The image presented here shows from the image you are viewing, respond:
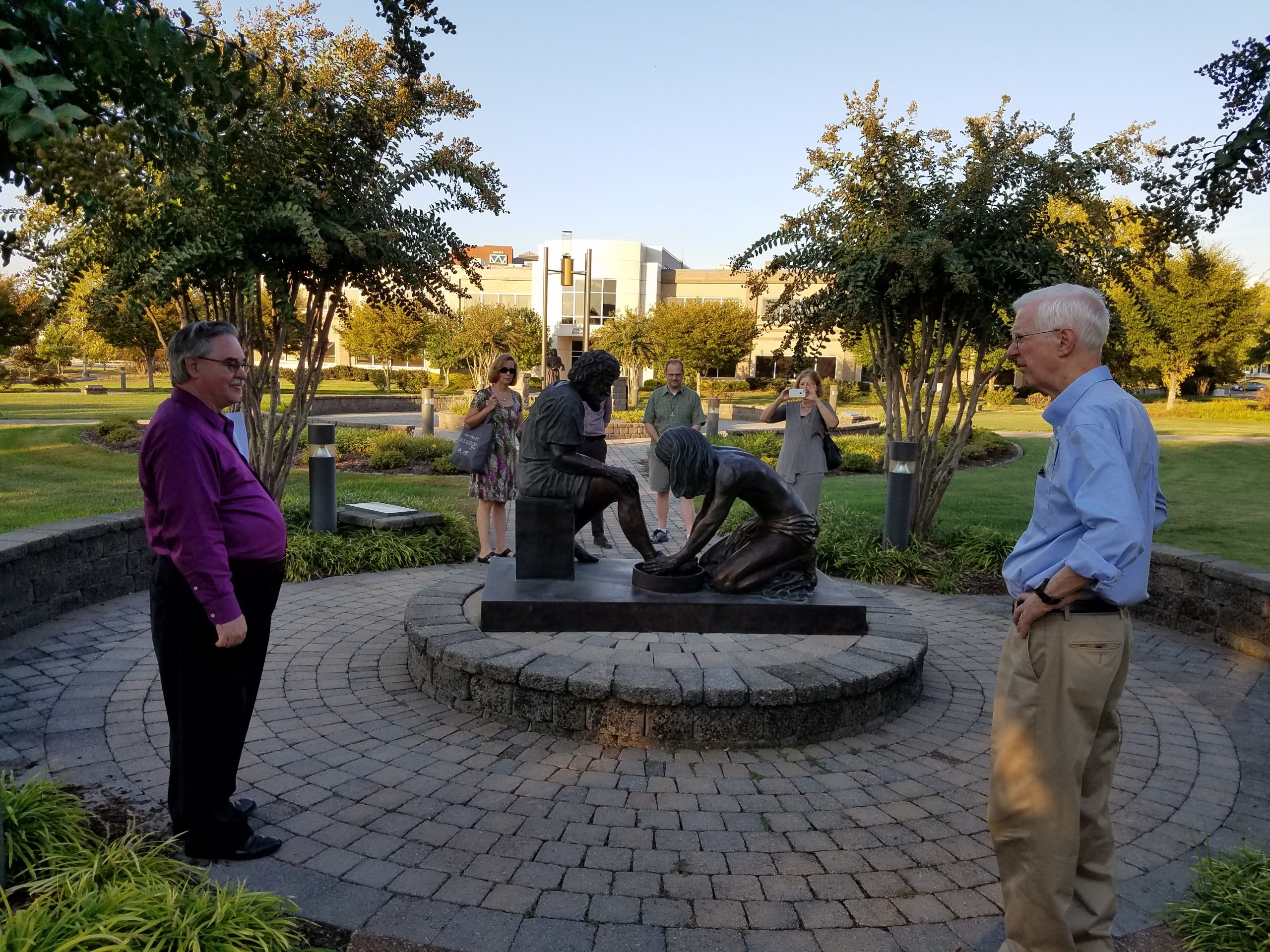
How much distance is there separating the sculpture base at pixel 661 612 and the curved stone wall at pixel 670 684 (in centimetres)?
7

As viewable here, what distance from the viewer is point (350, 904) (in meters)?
2.75

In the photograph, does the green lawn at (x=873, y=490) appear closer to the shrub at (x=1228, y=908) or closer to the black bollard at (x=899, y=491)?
the black bollard at (x=899, y=491)

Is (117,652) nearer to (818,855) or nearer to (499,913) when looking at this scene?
(499,913)

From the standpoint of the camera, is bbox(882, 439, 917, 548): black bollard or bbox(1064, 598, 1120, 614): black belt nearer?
bbox(1064, 598, 1120, 614): black belt

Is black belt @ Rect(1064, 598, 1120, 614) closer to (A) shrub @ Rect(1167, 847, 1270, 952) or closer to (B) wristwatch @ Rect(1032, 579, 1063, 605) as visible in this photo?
(B) wristwatch @ Rect(1032, 579, 1063, 605)

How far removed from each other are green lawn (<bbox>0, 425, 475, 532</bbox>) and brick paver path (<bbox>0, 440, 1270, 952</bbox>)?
13.1ft

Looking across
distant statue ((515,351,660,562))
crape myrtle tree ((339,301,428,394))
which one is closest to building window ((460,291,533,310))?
crape myrtle tree ((339,301,428,394))

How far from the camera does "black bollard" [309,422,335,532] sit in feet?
25.7

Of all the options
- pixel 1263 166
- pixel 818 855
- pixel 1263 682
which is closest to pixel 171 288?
pixel 818 855

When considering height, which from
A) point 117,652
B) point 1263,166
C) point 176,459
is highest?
point 1263,166

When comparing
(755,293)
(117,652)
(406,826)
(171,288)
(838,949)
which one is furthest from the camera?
(755,293)

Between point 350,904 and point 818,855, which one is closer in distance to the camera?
point 350,904

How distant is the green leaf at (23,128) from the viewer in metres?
1.52

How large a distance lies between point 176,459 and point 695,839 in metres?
2.37
